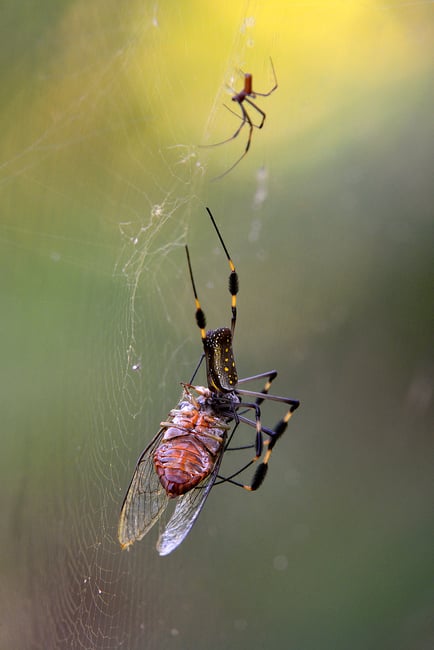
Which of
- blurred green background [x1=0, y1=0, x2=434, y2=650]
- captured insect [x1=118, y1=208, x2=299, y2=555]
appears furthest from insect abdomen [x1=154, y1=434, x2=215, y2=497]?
blurred green background [x1=0, y1=0, x2=434, y2=650]

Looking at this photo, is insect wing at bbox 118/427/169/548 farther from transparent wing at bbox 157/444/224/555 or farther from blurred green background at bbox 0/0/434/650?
blurred green background at bbox 0/0/434/650

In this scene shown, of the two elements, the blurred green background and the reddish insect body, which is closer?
the reddish insect body

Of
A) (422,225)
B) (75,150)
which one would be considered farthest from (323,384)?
(75,150)

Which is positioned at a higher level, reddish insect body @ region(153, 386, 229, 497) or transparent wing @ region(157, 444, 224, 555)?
reddish insect body @ region(153, 386, 229, 497)

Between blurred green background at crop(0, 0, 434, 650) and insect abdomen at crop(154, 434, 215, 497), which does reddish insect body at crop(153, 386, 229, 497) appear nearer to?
insect abdomen at crop(154, 434, 215, 497)

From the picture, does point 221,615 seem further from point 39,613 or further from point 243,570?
point 39,613

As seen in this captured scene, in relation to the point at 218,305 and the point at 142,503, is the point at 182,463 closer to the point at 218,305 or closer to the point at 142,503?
the point at 142,503

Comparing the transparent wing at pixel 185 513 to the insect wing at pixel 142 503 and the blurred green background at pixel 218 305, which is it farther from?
the blurred green background at pixel 218 305

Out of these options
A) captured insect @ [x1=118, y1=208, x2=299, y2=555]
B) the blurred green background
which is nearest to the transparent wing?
captured insect @ [x1=118, y1=208, x2=299, y2=555]
